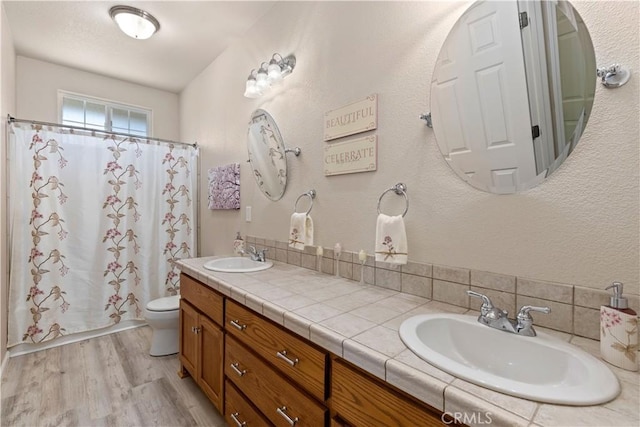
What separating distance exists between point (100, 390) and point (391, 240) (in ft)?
6.64

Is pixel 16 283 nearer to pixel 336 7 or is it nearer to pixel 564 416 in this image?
pixel 336 7

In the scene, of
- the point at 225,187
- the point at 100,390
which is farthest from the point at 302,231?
the point at 100,390

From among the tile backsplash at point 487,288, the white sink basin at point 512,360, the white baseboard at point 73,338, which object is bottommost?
the white baseboard at point 73,338

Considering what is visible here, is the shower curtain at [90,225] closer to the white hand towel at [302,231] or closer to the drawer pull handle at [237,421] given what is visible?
the white hand towel at [302,231]

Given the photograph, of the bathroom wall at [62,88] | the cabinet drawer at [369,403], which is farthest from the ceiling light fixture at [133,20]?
the cabinet drawer at [369,403]

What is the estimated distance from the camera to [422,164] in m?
1.23

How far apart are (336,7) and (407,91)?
2.38ft

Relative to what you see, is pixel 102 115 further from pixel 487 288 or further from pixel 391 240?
pixel 487 288

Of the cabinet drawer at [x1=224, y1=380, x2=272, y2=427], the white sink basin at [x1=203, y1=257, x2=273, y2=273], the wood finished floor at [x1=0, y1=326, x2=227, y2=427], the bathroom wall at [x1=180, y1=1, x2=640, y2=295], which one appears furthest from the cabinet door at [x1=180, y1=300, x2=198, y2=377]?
the bathroom wall at [x1=180, y1=1, x2=640, y2=295]

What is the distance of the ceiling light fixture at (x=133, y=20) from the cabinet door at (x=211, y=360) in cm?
205

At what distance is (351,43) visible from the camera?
151 centimetres

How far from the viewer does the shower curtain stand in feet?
7.30

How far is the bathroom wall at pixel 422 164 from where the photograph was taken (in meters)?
0.81

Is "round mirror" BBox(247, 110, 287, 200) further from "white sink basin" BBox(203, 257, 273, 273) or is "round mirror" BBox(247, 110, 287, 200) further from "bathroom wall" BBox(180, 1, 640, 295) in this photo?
"white sink basin" BBox(203, 257, 273, 273)
